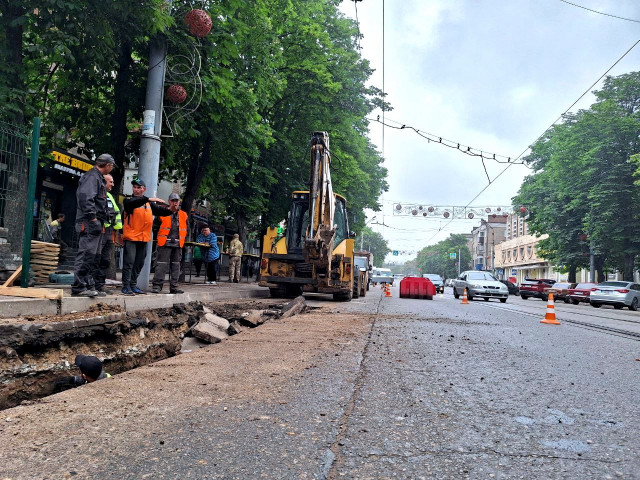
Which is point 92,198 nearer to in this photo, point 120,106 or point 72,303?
point 72,303

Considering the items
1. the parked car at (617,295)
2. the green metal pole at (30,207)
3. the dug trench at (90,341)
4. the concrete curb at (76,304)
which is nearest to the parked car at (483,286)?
the parked car at (617,295)

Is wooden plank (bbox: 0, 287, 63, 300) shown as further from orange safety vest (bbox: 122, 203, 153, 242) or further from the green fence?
orange safety vest (bbox: 122, 203, 153, 242)

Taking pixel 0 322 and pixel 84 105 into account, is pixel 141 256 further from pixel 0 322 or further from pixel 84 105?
pixel 84 105

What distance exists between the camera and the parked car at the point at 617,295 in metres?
23.0

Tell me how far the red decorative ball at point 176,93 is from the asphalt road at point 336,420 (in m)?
6.46

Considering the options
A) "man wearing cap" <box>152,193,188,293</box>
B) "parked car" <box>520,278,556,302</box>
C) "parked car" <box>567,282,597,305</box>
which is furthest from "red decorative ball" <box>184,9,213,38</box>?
"parked car" <box>520,278,556,302</box>

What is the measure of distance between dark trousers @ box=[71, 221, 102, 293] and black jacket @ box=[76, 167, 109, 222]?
112 mm

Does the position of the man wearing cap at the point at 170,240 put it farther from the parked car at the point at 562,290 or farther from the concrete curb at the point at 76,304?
the parked car at the point at 562,290

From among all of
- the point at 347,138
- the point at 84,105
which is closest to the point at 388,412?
the point at 84,105

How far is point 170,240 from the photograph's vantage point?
8.76 m

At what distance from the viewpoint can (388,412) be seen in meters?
2.85

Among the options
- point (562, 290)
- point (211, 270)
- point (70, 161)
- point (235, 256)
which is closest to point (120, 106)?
point (211, 270)

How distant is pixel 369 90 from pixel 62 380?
60.2 ft

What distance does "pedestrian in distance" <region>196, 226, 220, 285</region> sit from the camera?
1441cm
